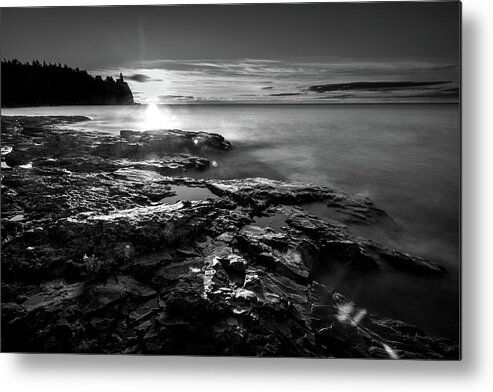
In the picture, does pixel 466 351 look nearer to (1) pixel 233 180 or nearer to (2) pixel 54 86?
(1) pixel 233 180

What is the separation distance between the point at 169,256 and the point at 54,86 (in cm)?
105

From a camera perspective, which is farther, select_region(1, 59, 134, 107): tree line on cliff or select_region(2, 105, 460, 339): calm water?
select_region(1, 59, 134, 107): tree line on cliff

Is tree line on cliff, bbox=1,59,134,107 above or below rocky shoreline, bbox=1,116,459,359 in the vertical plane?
above

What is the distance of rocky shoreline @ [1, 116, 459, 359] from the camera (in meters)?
1.70

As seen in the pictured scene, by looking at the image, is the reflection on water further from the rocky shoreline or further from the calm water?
the calm water

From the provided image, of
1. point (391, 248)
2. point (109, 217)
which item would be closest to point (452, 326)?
point (391, 248)

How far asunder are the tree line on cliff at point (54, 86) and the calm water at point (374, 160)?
5 centimetres

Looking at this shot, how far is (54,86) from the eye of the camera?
6.09ft

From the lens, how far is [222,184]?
1903mm

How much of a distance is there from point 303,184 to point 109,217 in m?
1.00

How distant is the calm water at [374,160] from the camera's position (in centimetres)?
171

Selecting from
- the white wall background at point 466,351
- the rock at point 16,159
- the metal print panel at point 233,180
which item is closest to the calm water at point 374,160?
the metal print panel at point 233,180

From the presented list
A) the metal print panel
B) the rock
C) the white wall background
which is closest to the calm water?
the metal print panel

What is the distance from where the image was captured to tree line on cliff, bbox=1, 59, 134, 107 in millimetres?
1871
